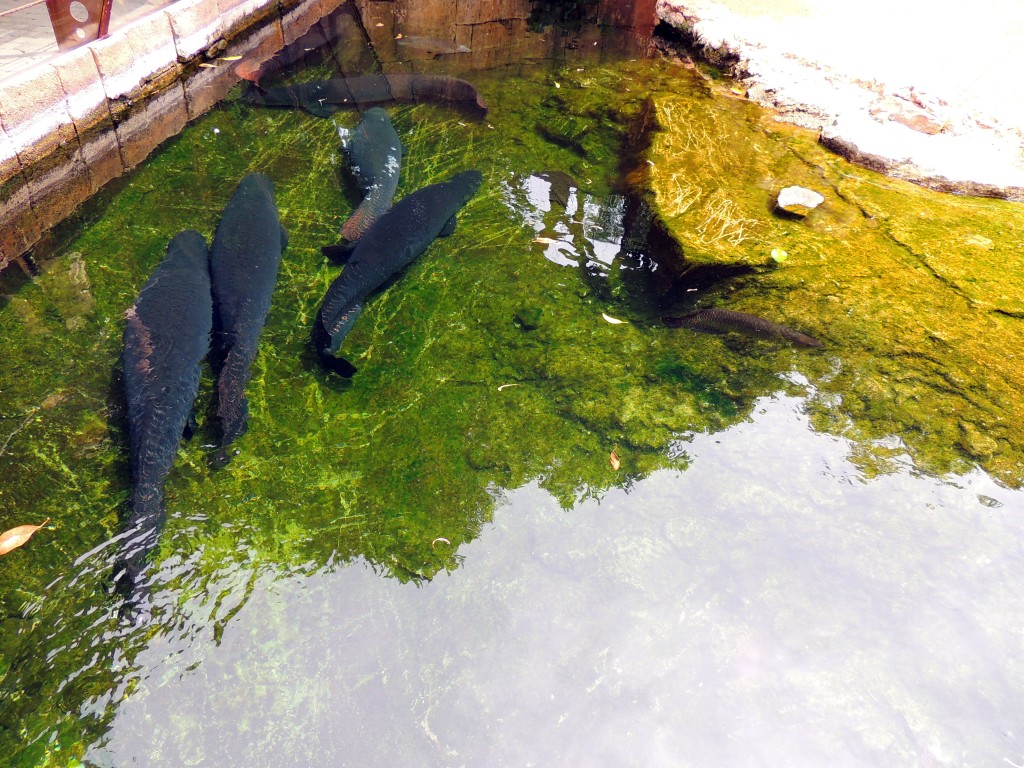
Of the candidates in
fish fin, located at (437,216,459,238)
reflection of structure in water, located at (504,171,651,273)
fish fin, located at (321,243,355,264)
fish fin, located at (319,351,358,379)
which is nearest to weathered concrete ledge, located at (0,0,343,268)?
fish fin, located at (321,243,355,264)

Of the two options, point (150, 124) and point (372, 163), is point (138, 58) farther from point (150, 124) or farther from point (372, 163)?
point (372, 163)

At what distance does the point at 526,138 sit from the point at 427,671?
4.71 meters

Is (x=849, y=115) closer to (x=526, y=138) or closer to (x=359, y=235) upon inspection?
(x=526, y=138)

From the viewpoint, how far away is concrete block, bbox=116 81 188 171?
5375 millimetres

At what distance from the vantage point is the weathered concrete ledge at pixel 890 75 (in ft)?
17.4

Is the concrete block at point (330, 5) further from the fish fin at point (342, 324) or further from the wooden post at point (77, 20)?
the fish fin at point (342, 324)

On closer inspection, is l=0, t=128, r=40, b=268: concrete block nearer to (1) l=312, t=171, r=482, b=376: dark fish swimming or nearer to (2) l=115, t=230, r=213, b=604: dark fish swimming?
(2) l=115, t=230, r=213, b=604: dark fish swimming

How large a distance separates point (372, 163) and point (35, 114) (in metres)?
2.47

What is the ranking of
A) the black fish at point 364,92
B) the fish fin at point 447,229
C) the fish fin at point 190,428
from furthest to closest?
the black fish at point 364,92 → the fish fin at point 447,229 → the fish fin at point 190,428

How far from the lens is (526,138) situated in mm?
5797

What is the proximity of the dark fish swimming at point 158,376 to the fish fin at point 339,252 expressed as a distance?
76 centimetres

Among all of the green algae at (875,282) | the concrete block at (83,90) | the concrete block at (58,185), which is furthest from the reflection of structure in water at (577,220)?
the concrete block at (83,90)

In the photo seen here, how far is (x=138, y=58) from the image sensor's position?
18.9 ft

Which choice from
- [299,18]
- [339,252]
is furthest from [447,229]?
[299,18]
